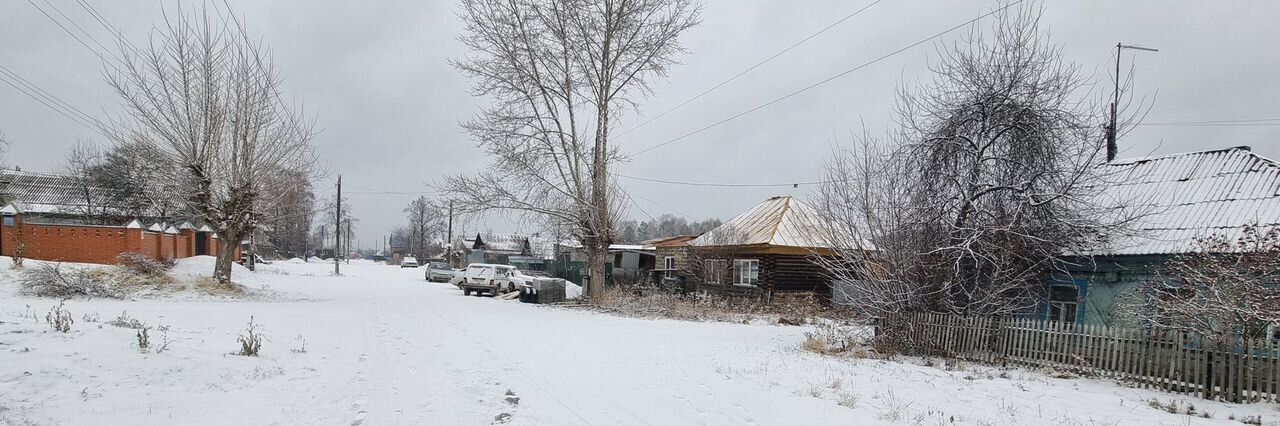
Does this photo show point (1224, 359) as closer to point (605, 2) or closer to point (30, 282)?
point (605, 2)

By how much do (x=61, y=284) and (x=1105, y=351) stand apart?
22062mm

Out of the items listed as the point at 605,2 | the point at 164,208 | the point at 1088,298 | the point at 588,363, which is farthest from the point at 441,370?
the point at 164,208

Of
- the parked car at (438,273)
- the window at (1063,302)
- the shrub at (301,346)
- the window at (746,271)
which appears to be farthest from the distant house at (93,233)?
the window at (1063,302)

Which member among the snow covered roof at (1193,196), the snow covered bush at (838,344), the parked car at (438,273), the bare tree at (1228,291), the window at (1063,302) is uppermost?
the snow covered roof at (1193,196)

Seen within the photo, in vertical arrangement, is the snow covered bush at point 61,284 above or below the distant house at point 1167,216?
below

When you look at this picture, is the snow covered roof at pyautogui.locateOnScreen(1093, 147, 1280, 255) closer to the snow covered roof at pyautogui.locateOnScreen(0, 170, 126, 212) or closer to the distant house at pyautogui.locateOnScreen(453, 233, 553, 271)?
the distant house at pyautogui.locateOnScreen(453, 233, 553, 271)

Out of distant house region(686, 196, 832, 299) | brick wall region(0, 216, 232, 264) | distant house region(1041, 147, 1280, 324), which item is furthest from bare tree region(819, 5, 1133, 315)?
brick wall region(0, 216, 232, 264)

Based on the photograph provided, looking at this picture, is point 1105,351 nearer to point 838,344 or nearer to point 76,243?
point 838,344

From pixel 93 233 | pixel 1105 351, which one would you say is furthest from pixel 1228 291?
pixel 93 233

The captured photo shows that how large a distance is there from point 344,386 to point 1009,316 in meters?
12.1

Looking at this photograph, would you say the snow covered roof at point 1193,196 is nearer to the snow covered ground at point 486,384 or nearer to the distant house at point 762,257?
the snow covered ground at point 486,384

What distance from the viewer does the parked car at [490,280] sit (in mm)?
29797

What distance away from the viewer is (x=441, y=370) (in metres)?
8.75

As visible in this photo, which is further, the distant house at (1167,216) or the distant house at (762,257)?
the distant house at (762,257)
